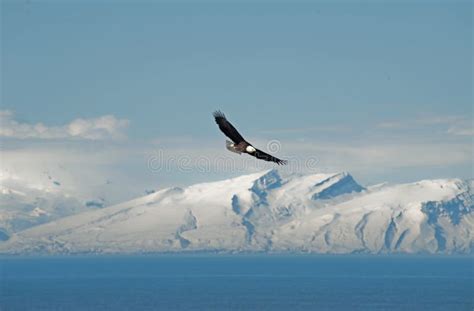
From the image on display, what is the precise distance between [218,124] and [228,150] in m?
2.90

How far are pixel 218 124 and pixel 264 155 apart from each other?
204 inches

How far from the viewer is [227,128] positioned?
341 ft

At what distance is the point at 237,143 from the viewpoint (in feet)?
344

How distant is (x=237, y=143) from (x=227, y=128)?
1.97 metres

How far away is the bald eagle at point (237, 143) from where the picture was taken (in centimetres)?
10388

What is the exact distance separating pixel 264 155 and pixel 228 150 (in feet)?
11.5

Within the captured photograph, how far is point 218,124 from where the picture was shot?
104 meters

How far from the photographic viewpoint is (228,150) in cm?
10556

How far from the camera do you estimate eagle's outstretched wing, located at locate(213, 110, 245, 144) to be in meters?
104

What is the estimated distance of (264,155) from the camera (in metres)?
105

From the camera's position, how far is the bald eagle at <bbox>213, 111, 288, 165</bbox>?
4090 inches

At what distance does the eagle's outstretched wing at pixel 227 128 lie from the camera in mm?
103750
